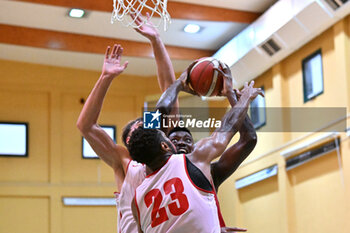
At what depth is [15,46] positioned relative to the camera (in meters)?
12.9

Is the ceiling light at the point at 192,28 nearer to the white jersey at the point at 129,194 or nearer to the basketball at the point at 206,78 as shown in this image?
the basketball at the point at 206,78

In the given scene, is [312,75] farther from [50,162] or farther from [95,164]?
[50,162]

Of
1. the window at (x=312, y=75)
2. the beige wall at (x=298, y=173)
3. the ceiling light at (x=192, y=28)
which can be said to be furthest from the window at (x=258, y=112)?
the ceiling light at (x=192, y=28)

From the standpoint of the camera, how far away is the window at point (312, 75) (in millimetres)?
10555

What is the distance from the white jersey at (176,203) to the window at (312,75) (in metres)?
7.37

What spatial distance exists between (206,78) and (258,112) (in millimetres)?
8437

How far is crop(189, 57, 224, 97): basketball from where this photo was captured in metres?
4.21

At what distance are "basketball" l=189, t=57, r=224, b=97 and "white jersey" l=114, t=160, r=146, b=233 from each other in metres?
0.67

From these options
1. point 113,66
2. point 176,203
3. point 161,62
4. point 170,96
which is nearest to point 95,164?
point 161,62

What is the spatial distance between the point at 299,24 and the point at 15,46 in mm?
5936

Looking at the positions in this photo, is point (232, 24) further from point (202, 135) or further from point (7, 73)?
point (7, 73)

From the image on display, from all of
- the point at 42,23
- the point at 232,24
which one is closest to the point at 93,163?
the point at 42,23

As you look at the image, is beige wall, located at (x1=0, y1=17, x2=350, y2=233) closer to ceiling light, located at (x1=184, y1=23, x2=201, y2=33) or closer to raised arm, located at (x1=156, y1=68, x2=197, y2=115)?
ceiling light, located at (x1=184, y1=23, x2=201, y2=33)

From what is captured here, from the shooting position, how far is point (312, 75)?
10.8m
